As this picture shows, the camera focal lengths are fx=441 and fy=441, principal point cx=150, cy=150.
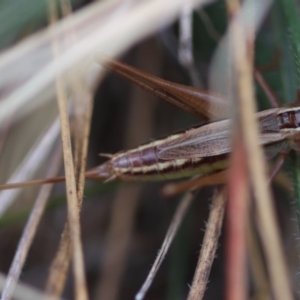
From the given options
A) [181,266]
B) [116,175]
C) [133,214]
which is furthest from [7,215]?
[181,266]

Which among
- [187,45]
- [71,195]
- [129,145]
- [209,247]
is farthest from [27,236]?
[187,45]

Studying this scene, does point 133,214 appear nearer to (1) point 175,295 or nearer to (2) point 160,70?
(1) point 175,295

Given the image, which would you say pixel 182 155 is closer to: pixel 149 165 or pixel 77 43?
pixel 149 165

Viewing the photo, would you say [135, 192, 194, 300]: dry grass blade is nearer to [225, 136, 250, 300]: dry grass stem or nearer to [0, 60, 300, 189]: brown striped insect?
[0, 60, 300, 189]: brown striped insect

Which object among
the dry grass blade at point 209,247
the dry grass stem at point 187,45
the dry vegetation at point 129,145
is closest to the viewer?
the dry vegetation at point 129,145

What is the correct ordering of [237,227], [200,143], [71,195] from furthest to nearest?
[200,143], [71,195], [237,227]

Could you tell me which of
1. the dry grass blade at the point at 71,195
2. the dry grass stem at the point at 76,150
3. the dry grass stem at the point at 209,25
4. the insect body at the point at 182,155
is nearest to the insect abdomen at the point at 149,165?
the insect body at the point at 182,155

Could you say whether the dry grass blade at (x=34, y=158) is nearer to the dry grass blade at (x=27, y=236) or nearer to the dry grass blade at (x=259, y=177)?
the dry grass blade at (x=27, y=236)
